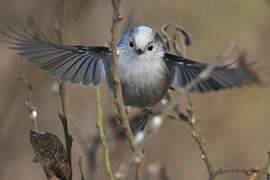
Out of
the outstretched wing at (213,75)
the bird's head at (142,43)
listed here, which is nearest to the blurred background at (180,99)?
the bird's head at (142,43)

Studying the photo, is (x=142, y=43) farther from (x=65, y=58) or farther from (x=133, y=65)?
(x=65, y=58)

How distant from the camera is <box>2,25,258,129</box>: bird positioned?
2.09 metres

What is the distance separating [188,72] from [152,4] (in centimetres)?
166

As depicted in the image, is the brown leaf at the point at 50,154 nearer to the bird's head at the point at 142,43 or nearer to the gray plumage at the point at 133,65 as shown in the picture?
the gray plumage at the point at 133,65

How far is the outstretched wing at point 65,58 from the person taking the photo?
208 cm

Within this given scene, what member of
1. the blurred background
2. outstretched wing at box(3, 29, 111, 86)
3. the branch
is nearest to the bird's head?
outstretched wing at box(3, 29, 111, 86)

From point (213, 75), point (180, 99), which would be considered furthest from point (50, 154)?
point (180, 99)

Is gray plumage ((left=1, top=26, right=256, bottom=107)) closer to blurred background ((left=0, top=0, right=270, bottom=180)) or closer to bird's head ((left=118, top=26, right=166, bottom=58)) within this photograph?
bird's head ((left=118, top=26, right=166, bottom=58))

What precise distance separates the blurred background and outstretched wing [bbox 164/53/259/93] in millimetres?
533

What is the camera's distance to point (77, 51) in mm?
2176

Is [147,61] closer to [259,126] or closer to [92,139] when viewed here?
[92,139]

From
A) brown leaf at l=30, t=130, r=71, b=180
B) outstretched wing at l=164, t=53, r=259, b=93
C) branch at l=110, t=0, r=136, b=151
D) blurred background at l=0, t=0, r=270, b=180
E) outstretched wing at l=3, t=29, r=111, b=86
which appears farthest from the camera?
blurred background at l=0, t=0, r=270, b=180

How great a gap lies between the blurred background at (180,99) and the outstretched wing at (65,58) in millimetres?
279

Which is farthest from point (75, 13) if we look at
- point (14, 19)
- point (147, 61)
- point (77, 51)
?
point (14, 19)
